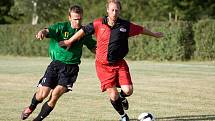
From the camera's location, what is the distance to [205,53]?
3269 centimetres

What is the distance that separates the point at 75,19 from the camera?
9773 mm

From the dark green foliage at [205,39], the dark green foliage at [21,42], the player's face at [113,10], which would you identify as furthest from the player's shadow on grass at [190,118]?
the dark green foliage at [21,42]

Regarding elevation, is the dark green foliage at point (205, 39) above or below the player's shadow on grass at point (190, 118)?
above

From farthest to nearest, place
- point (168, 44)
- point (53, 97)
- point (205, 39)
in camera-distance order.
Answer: point (168, 44), point (205, 39), point (53, 97)

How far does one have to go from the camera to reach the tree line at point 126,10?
5431 centimetres

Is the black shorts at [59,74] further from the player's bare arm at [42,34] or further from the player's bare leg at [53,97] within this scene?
the player's bare arm at [42,34]

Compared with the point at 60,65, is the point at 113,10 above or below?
above

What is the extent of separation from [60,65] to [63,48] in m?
0.30

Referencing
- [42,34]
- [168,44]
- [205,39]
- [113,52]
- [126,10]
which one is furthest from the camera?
[126,10]

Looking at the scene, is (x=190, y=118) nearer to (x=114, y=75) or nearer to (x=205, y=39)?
(x=114, y=75)

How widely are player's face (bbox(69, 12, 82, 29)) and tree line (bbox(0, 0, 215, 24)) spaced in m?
41.0

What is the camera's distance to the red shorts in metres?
9.89

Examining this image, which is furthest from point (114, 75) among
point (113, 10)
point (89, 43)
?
point (113, 10)

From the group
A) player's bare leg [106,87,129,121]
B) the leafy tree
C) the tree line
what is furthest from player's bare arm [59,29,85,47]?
the leafy tree
